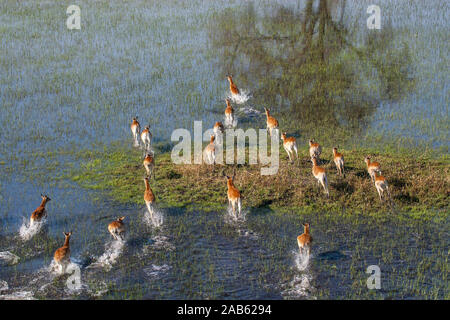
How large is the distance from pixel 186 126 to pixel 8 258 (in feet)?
29.9

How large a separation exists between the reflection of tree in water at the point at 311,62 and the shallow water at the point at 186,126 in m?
0.11

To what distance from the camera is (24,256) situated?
13492mm

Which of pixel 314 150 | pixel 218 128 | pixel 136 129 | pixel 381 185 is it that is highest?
pixel 218 128

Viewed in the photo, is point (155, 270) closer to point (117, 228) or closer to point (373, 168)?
point (117, 228)

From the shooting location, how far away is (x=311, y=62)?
2630 centimetres

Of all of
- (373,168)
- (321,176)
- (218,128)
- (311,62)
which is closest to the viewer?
(321,176)

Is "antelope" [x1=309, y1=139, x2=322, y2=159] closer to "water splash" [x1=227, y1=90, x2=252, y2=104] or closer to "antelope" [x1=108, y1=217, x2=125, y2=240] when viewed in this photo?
"water splash" [x1=227, y1=90, x2=252, y2=104]

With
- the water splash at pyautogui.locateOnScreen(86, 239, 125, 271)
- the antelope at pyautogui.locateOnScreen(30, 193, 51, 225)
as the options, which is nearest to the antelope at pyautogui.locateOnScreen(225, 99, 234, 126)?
the antelope at pyautogui.locateOnScreen(30, 193, 51, 225)

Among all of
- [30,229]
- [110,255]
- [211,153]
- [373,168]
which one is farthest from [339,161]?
[30,229]

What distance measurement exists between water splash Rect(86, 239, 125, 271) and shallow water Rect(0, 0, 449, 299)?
5 cm

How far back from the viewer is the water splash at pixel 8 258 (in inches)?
520

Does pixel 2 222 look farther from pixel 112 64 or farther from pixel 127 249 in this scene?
pixel 112 64

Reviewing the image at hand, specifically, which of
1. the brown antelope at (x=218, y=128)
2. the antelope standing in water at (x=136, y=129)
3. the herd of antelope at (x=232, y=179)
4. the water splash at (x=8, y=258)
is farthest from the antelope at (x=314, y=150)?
the water splash at (x=8, y=258)

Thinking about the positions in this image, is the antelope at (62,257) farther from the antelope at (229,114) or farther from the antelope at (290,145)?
the antelope at (229,114)
